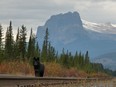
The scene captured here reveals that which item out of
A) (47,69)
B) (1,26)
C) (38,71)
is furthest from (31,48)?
(38,71)

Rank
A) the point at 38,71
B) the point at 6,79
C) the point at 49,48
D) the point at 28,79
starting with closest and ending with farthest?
the point at 6,79 → the point at 28,79 → the point at 38,71 → the point at 49,48

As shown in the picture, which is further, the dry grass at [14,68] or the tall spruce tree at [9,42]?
the tall spruce tree at [9,42]

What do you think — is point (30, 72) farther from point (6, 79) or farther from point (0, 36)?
point (0, 36)

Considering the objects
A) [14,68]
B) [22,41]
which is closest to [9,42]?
[22,41]

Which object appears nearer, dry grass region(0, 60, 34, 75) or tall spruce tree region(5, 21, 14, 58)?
dry grass region(0, 60, 34, 75)

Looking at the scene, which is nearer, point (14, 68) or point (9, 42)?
point (14, 68)

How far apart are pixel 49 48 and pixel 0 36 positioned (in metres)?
44.1

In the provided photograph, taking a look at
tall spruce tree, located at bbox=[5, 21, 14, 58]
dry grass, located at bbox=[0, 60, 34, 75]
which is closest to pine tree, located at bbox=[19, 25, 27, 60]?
tall spruce tree, located at bbox=[5, 21, 14, 58]

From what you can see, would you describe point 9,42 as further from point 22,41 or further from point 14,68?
point 14,68

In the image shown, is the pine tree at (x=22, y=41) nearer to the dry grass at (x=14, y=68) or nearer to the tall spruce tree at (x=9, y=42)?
the tall spruce tree at (x=9, y=42)

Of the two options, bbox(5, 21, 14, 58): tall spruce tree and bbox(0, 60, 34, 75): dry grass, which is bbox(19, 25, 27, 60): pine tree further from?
bbox(0, 60, 34, 75): dry grass

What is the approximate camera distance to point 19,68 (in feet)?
151

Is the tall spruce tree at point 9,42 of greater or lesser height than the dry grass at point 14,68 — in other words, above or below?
above

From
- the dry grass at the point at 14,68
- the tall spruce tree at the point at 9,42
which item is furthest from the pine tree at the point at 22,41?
the dry grass at the point at 14,68
